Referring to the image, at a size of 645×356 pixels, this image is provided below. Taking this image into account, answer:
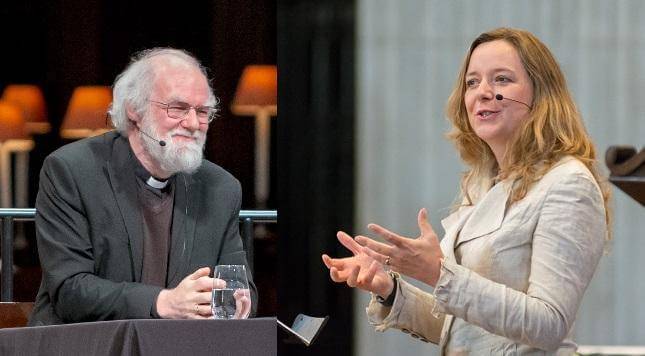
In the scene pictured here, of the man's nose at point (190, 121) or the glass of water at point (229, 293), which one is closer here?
the glass of water at point (229, 293)

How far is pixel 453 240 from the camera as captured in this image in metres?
2.36

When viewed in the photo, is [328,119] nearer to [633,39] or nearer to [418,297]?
[633,39]

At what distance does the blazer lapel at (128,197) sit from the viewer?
10.1 ft

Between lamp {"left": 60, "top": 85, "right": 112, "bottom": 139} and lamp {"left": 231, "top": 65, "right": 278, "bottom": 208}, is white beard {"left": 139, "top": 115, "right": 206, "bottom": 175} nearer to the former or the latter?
lamp {"left": 60, "top": 85, "right": 112, "bottom": 139}

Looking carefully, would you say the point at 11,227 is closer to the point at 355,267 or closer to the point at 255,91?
→ the point at 255,91

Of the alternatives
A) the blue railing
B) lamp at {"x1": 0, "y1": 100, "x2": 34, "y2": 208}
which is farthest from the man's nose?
lamp at {"x1": 0, "y1": 100, "x2": 34, "y2": 208}

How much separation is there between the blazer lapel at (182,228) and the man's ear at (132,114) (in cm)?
30

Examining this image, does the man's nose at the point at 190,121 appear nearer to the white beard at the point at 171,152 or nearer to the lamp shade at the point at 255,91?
the white beard at the point at 171,152

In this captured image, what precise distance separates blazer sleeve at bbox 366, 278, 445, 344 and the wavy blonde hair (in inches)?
9.1

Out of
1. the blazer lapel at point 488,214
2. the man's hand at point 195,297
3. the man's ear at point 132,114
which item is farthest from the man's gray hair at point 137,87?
the blazer lapel at point 488,214

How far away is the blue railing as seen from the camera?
424cm

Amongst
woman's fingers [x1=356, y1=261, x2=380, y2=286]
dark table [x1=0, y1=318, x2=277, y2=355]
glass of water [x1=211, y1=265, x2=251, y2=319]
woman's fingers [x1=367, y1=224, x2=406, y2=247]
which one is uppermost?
woman's fingers [x1=367, y1=224, x2=406, y2=247]

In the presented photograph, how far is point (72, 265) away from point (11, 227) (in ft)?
4.61

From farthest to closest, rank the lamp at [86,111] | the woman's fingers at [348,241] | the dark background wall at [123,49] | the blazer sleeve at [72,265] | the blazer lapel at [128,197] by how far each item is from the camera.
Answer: the dark background wall at [123,49] < the lamp at [86,111] < the blazer lapel at [128,197] < the blazer sleeve at [72,265] < the woman's fingers at [348,241]
